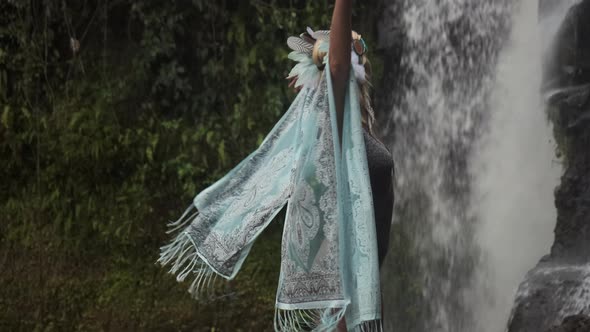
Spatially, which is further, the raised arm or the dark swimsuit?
the dark swimsuit

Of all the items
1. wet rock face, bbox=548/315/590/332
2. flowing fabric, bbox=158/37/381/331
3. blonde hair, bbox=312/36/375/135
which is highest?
blonde hair, bbox=312/36/375/135

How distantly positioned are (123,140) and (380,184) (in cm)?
347

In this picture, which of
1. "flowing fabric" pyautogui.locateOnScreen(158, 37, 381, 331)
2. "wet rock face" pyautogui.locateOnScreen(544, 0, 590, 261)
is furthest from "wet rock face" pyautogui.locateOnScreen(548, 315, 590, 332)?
"flowing fabric" pyautogui.locateOnScreen(158, 37, 381, 331)

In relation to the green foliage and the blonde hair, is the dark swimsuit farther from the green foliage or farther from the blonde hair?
the green foliage

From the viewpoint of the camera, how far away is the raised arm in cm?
310

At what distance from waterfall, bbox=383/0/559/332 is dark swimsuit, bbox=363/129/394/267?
260 centimetres

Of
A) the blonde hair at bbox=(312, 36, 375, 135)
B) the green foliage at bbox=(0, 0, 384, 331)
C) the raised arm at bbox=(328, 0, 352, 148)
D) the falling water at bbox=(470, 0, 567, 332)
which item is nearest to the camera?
the raised arm at bbox=(328, 0, 352, 148)

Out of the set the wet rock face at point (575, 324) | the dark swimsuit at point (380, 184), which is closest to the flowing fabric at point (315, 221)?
the dark swimsuit at point (380, 184)

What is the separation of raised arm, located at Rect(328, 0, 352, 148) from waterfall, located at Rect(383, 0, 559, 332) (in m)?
2.99

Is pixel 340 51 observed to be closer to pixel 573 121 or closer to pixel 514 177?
pixel 573 121

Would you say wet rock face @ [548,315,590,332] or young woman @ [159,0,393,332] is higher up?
young woman @ [159,0,393,332]

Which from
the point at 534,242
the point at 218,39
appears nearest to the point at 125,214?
the point at 218,39

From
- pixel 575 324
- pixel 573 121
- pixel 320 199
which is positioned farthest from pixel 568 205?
pixel 320 199

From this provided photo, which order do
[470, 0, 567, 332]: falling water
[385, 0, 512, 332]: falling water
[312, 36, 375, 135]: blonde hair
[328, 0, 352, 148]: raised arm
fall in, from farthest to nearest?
[385, 0, 512, 332]: falling water → [470, 0, 567, 332]: falling water → [312, 36, 375, 135]: blonde hair → [328, 0, 352, 148]: raised arm
